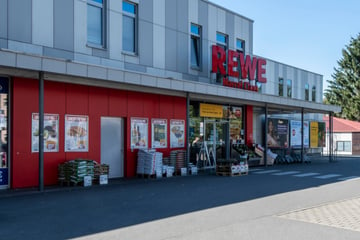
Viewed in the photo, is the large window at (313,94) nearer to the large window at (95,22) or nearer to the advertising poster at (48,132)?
the large window at (95,22)

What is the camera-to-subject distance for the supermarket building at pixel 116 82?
11914 mm

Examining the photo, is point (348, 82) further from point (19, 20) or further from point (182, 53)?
point (19, 20)

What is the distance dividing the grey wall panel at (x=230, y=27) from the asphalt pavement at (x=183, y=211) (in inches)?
400

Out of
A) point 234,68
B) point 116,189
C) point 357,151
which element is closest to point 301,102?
point 234,68

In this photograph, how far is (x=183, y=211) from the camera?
28.7 feet

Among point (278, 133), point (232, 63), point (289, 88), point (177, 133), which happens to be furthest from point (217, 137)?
point (289, 88)

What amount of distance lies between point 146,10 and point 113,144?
5.54 metres

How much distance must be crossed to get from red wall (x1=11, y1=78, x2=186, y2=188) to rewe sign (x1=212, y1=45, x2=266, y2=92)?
403 cm

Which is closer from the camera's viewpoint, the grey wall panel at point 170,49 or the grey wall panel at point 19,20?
the grey wall panel at point 19,20

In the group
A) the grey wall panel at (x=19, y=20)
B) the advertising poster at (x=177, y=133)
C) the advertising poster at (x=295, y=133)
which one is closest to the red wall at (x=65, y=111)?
the advertising poster at (x=177, y=133)

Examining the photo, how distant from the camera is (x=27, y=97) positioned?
12.2 meters

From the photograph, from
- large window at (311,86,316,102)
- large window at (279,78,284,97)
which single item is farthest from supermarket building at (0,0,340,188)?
large window at (311,86,316,102)

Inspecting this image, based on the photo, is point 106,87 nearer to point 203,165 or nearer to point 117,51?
point 117,51

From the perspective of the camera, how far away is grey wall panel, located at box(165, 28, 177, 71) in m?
17.5
